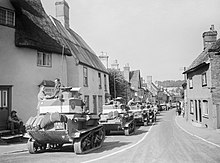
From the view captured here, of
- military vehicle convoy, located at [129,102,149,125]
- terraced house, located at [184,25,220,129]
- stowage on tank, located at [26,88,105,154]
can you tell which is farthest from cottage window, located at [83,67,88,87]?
stowage on tank, located at [26,88,105,154]

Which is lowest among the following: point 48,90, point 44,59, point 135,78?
point 48,90

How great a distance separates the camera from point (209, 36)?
25.1 m

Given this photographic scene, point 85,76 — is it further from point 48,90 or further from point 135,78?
point 135,78

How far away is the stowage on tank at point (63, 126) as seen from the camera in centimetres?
1046

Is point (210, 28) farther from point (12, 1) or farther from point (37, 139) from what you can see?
A: point (37, 139)

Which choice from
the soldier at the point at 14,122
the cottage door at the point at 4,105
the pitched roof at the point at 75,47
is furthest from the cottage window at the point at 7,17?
the pitched roof at the point at 75,47

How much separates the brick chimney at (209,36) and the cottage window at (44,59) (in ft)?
47.0

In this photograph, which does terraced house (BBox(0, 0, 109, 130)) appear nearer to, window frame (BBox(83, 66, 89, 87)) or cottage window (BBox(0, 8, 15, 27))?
cottage window (BBox(0, 8, 15, 27))

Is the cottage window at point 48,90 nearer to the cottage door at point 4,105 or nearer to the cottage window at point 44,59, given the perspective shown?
the cottage window at point 44,59

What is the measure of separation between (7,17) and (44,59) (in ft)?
11.2

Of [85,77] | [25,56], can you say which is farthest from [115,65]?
[25,56]

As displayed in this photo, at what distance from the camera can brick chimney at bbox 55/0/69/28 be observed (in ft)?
88.7

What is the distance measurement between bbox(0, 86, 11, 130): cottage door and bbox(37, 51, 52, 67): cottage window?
2.95 metres

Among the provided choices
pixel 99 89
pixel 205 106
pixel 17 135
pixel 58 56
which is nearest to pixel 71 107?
pixel 17 135
